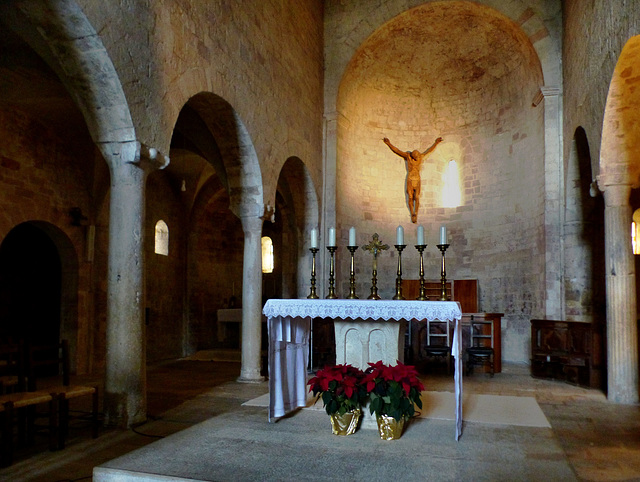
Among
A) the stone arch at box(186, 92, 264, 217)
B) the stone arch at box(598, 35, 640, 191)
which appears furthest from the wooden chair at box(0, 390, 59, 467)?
the stone arch at box(598, 35, 640, 191)

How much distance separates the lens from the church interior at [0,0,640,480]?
6.06 metres

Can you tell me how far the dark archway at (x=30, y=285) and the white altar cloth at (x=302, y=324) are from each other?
21.2 ft

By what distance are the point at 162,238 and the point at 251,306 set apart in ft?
19.2

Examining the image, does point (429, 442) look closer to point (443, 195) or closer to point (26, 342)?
point (26, 342)

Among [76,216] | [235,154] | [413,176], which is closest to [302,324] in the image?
[235,154]

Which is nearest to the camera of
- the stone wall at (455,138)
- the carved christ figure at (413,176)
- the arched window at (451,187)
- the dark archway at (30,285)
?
the dark archway at (30,285)

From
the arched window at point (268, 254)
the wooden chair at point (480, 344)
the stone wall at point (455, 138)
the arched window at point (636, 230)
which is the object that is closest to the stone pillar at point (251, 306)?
the wooden chair at point (480, 344)

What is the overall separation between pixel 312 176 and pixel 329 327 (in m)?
3.39

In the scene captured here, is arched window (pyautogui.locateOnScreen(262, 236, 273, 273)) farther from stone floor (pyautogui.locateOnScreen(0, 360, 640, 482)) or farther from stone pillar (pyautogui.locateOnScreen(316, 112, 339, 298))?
stone floor (pyautogui.locateOnScreen(0, 360, 640, 482))

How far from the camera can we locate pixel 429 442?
5.03 meters

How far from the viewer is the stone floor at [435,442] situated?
171 inches

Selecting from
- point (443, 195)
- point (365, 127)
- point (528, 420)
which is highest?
point (365, 127)

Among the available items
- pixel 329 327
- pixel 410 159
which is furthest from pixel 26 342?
pixel 410 159

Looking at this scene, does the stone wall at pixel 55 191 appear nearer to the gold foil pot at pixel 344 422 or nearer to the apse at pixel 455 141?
the apse at pixel 455 141
